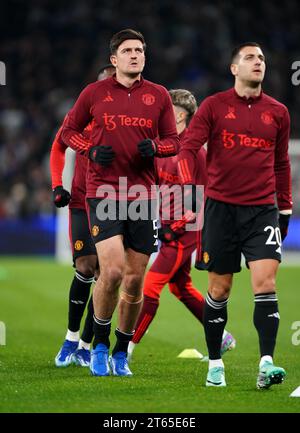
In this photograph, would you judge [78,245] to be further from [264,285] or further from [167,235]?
[264,285]

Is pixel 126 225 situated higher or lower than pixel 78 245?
higher

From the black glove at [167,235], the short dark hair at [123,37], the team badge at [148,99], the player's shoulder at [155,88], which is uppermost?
the short dark hair at [123,37]

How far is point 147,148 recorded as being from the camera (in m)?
7.57

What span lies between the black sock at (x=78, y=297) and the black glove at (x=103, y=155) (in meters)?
1.53

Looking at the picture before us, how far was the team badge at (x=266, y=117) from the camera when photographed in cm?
734

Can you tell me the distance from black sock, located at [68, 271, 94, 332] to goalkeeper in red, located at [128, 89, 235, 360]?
0.55 m

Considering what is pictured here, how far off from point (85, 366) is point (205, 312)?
1.64m

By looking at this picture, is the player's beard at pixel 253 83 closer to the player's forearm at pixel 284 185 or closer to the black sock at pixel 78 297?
the player's forearm at pixel 284 185

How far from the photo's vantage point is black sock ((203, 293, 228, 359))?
7.39 meters

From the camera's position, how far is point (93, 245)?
8695mm

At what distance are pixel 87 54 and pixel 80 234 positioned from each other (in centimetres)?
1868
